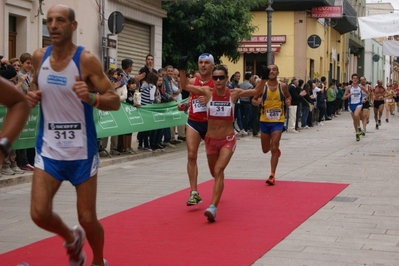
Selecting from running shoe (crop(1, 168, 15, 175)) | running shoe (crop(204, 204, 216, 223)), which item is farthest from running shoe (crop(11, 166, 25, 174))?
running shoe (crop(204, 204, 216, 223))

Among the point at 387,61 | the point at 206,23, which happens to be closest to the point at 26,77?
the point at 206,23

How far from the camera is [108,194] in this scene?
11055 millimetres

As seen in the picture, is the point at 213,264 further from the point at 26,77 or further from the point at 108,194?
the point at 26,77

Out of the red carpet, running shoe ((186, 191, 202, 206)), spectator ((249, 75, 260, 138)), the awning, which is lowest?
the red carpet

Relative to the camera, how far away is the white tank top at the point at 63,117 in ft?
18.3

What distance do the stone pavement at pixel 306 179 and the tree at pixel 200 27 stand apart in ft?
27.3

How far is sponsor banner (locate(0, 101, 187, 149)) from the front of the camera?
12.3 metres

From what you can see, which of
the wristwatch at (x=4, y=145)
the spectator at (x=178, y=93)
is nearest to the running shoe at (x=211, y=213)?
the wristwatch at (x=4, y=145)

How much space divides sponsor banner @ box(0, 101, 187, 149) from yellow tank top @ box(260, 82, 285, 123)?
3578 mm

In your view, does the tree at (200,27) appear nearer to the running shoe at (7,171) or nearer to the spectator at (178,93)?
the spectator at (178,93)

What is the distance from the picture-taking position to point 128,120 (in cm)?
A: 1585

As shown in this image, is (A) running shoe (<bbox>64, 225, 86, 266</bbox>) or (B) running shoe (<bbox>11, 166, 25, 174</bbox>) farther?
(B) running shoe (<bbox>11, 166, 25, 174</bbox>)

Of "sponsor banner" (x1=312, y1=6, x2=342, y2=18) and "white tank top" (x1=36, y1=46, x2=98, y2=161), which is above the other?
"sponsor banner" (x1=312, y1=6, x2=342, y2=18)

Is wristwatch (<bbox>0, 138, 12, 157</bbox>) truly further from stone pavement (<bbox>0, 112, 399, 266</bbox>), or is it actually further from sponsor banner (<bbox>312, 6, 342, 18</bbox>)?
sponsor banner (<bbox>312, 6, 342, 18</bbox>)
